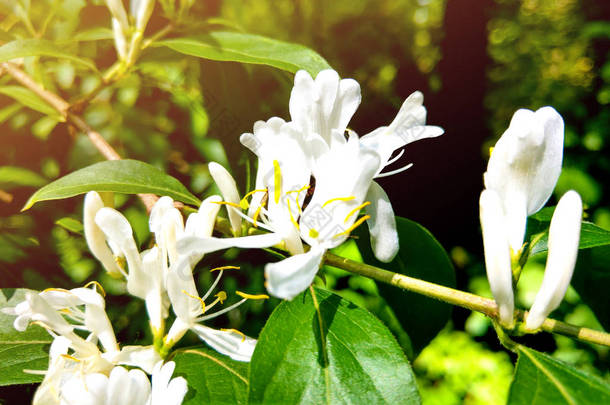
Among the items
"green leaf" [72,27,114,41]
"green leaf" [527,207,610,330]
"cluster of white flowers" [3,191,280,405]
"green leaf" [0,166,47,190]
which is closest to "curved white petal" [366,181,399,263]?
"cluster of white flowers" [3,191,280,405]

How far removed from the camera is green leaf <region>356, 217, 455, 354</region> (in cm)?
76

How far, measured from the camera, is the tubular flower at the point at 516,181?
48cm

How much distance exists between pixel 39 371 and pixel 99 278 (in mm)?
461

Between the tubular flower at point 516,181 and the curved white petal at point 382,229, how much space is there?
113 millimetres

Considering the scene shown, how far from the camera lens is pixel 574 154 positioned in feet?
5.73

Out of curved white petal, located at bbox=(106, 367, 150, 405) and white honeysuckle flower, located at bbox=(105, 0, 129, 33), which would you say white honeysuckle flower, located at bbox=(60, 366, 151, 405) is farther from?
white honeysuckle flower, located at bbox=(105, 0, 129, 33)

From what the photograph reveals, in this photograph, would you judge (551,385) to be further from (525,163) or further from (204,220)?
(204,220)

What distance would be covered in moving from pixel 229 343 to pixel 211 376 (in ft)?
0.13

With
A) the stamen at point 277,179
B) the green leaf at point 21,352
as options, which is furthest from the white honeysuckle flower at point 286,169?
the green leaf at point 21,352

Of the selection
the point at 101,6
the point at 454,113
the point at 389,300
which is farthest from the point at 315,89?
the point at 454,113

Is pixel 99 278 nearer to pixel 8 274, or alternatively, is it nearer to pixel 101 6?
pixel 8 274

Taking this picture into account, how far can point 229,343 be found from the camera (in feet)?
2.08

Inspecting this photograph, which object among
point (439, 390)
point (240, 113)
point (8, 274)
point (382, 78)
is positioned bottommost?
point (439, 390)

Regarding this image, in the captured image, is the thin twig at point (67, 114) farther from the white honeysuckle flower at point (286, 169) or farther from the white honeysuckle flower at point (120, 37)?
the white honeysuckle flower at point (286, 169)
